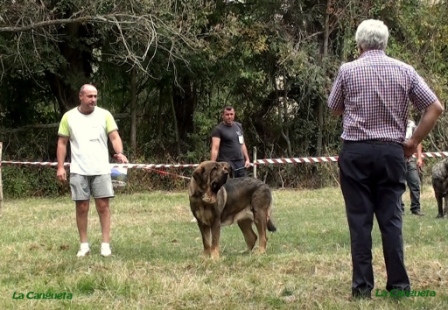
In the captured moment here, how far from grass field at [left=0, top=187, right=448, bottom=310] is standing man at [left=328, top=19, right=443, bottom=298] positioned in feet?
1.23

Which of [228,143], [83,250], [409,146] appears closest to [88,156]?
[83,250]

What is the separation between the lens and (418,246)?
7.78 meters

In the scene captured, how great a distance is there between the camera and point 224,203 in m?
7.58

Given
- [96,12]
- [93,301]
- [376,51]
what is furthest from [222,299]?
[96,12]

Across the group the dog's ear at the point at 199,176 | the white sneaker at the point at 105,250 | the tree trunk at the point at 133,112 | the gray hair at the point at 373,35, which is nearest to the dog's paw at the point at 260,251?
the dog's ear at the point at 199,176

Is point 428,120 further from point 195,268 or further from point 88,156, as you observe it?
point 88,156

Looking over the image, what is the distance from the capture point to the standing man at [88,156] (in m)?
7.49

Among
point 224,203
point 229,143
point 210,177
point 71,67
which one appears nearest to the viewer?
point 210,177

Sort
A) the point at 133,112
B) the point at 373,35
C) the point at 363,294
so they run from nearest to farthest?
the point at 373,35 → the point at 363,294 → the point at 133,112

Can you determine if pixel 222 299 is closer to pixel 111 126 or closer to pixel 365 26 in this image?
pixel 365 26

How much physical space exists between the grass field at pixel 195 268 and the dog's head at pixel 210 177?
2.55 feet

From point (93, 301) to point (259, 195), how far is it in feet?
10.7

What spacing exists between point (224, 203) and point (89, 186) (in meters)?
1.53

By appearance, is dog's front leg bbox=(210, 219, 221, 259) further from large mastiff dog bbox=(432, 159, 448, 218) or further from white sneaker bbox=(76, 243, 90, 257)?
large mastiff dog bbox=(432, 159, 448, 218)
